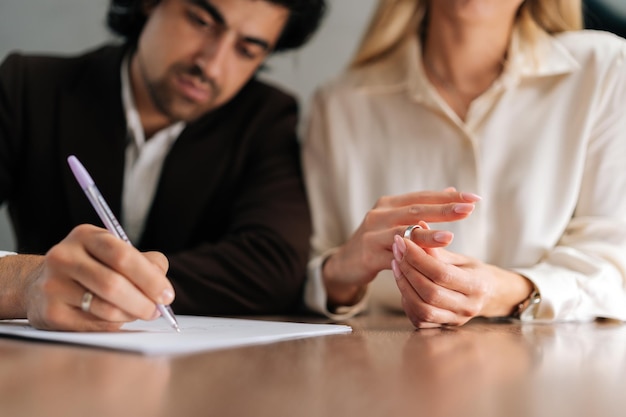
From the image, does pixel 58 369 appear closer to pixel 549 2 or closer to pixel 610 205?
pixel 610 205

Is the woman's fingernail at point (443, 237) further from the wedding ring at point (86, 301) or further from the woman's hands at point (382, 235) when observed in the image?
the wedding ring at point (86, 301)

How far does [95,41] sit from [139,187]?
675mm

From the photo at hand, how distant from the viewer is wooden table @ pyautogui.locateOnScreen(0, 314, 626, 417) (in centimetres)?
50

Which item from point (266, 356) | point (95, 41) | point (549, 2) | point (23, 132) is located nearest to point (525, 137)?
point (549, 2)

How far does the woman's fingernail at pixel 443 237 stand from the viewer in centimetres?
92

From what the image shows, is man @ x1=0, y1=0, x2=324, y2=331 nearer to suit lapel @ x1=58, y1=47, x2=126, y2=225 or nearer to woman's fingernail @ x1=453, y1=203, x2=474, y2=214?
suit lapel @ x1=58, y1=47, x2=126, y2=225

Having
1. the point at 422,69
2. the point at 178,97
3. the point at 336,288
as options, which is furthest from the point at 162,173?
the point at 422,69

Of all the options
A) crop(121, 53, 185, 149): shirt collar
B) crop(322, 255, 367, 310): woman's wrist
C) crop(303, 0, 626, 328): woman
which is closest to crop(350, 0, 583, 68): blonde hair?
crop(303, 0, 626, 328): woman

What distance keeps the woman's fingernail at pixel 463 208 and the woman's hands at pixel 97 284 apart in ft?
1.24

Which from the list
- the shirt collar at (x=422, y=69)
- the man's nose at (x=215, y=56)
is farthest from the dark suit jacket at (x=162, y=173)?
the shirt collar at (x=422, y=69)

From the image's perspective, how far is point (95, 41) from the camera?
6.52ft

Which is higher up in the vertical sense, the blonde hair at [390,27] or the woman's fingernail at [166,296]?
the blonde hair at [390,27]

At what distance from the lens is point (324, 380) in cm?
60

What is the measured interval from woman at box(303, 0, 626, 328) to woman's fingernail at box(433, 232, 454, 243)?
0.11 metres
